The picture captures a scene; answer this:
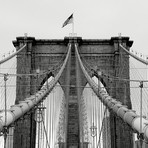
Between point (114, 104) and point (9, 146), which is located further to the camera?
point (9, 146)

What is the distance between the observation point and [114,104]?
16547 mm

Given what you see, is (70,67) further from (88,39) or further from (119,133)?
(119,133)

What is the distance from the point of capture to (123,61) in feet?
105

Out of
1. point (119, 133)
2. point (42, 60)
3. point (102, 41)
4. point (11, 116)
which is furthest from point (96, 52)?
point (11, 116)

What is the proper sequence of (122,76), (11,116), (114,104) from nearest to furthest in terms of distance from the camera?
(11,116) → (114,104) → (122,76)

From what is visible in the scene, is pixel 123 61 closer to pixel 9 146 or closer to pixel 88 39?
pixel 88 39

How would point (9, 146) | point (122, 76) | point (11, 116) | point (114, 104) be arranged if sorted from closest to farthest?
point (11, 116) → point (114, 104) → point (9, 146) → point (122, 76)

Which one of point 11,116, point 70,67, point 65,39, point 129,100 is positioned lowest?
point 11,116

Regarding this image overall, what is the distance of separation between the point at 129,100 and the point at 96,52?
3.95 meters

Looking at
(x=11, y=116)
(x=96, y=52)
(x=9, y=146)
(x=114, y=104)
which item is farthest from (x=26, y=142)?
(x=11, y=116)

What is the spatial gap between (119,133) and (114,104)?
13908 mm

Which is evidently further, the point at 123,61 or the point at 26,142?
the point at 123,61

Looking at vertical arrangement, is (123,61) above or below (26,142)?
above

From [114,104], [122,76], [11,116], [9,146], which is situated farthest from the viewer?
[122,76]
